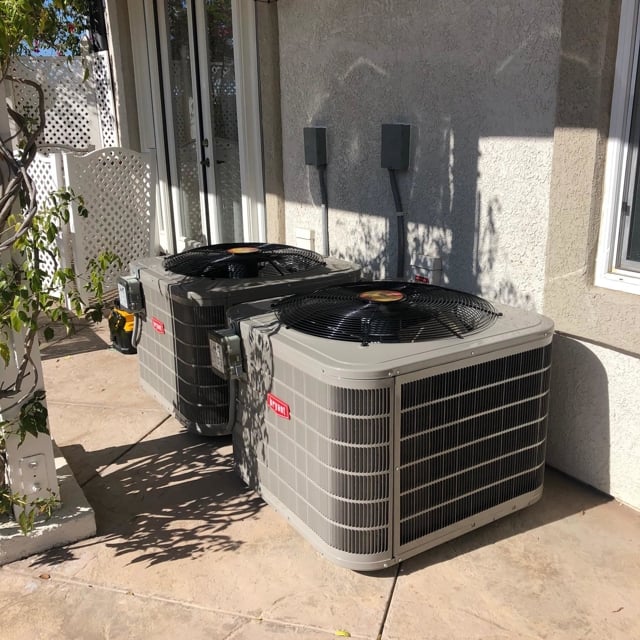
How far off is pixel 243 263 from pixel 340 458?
169cm

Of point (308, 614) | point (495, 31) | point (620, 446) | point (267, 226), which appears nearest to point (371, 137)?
point (495, 31)

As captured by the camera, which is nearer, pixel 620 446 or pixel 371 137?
pixel 620 446

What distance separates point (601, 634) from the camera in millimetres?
2336

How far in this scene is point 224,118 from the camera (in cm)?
608

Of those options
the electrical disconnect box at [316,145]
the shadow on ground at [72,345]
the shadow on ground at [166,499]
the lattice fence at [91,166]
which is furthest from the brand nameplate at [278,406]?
the lattice fence at [91,166]

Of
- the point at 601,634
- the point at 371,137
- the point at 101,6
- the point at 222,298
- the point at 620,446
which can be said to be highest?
the point at 101,6

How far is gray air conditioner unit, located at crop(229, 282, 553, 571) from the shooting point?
2.47 meters

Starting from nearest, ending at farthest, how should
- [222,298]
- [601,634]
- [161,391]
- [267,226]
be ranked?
1. [601,634]
2. [222,298]
3. [161,391]
4. [267,226]

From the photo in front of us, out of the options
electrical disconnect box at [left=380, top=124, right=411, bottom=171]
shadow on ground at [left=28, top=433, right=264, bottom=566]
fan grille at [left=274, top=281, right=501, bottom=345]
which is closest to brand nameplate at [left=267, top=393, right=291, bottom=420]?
fan grille at [left=274, top=281, right=501, bottom=345]

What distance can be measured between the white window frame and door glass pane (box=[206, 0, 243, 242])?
144 inches

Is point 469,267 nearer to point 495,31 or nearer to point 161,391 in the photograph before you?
point 495,31

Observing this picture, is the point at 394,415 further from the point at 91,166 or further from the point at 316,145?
the point at 91,166

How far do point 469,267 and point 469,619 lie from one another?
74.7 inches

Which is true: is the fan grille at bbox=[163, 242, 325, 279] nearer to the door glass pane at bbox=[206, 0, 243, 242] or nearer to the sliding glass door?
the sliding glass door
